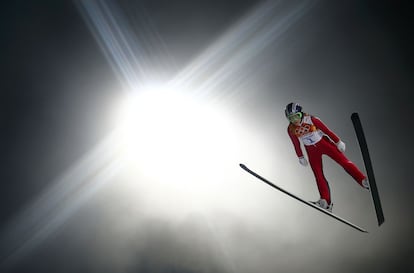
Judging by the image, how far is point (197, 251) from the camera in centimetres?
2470

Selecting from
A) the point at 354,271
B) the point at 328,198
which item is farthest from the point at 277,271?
the point at 328,198

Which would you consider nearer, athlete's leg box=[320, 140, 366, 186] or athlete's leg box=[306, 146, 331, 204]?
athlete's leg box=[320, 140, 366, 186]

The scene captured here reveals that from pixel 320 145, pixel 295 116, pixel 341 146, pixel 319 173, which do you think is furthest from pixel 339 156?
pixel 295 116

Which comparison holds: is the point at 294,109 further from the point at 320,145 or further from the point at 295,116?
the point at 320,145

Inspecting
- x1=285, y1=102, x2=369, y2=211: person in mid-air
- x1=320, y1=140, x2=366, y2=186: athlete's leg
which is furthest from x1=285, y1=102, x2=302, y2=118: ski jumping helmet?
x1=320, y1=140, x2=366, y2=186: athlete's leg

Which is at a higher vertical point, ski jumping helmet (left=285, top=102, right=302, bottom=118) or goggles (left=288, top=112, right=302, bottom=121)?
ski jumping helmet (left=285, top=102, right=302, bottom=118)

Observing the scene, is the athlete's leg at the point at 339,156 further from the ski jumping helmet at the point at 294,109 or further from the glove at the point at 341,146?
Result: the ski jumping helmet at the point at 294,109

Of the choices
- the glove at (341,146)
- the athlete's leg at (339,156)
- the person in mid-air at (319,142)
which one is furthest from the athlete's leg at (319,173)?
the glove at (341,146)

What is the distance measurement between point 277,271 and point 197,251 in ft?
19.1

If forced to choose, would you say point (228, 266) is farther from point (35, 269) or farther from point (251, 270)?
point (35, 269)

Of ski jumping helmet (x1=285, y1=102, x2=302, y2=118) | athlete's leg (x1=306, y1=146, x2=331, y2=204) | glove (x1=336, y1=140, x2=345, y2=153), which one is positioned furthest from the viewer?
athlete's leg (x1=306, y1=146, x2=331, y2=204)

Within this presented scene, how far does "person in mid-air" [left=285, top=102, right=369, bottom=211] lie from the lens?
5.83 m

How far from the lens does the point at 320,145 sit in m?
6.05

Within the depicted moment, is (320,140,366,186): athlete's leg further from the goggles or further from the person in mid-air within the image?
the goggles
